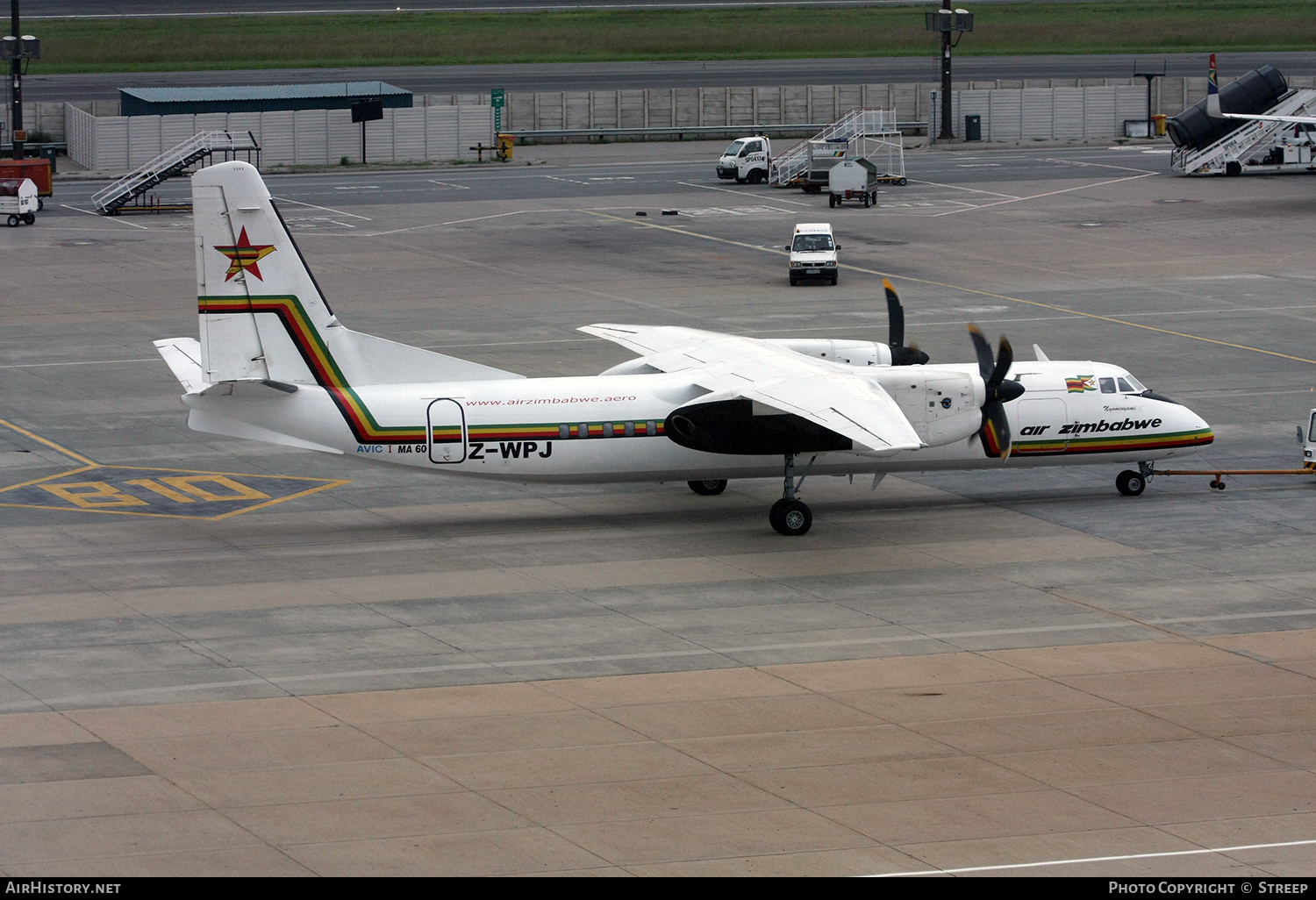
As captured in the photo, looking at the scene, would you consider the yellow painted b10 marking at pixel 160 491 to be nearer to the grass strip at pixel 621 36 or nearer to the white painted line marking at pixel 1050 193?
the white painted line marking at pixel 1050 193

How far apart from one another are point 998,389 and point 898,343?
364cm

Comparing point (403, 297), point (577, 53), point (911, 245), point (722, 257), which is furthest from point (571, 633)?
point (577, 53)

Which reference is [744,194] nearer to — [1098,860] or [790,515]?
[790,515]

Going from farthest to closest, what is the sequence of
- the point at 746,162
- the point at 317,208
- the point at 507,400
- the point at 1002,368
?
the point at 746,162 → the point at 317,208 → the point at 507,400 → the point at 1002,368

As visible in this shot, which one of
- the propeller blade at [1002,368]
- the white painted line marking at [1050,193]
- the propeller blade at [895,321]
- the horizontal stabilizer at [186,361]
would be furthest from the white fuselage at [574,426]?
the white painted line marking at [1050,193]

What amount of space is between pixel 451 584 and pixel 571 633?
148 inches

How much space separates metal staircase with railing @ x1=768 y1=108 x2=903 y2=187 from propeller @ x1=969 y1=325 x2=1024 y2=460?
2361 inches

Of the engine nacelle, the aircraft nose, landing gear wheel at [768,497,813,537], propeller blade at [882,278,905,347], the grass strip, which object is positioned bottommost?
landing gear wheel at [768,497,813,537]

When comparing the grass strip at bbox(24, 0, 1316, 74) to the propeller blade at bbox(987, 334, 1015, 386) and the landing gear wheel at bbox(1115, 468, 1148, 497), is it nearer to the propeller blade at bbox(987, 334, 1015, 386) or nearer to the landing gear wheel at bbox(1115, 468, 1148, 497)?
the landing gear wheel at bbox(1115, 468, 1148, 497)

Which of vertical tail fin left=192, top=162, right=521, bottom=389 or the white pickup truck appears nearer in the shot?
vertical tail fin left=192, top=162, right=521, bottom=389

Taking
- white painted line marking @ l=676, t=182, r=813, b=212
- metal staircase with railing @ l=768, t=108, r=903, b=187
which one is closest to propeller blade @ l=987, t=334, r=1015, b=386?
white painted line marking @ l=676, t=182, r=813, b=212

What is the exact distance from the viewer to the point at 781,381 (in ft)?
109

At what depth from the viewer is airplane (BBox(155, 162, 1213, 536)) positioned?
33094 millimetres

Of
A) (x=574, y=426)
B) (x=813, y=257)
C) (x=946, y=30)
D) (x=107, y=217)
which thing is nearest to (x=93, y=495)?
(x=574, y=426)
